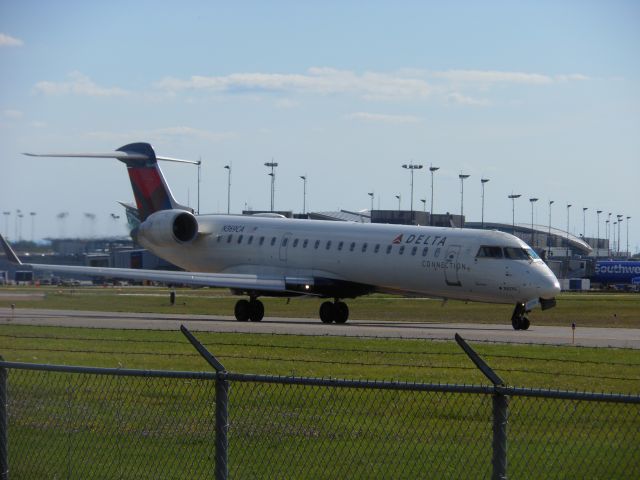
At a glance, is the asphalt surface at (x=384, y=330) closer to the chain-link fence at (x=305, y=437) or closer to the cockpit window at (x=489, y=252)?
the cockpit window at (x=489, y=252)

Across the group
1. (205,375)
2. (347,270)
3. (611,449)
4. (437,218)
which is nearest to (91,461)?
(205,375)

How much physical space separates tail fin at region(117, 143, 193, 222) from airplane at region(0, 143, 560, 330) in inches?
1.4

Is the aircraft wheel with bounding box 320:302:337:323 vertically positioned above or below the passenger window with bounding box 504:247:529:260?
below

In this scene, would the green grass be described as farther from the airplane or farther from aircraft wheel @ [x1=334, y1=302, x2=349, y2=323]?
aircraft wheel @ [x1=334, y1=302, x2=349, y2=323]

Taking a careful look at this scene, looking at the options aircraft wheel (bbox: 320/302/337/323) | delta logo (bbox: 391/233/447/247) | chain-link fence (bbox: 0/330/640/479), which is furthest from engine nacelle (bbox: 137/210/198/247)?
chain-link fence (bbox: 0/330/640/479)

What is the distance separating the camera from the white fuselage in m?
34.3

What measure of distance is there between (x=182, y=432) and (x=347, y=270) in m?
24.9

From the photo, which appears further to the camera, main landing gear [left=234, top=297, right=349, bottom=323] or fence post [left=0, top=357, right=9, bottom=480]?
main landing gear [left=234, top=297, right=349, bottom=323]

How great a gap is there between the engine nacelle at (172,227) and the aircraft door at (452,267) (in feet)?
33.6

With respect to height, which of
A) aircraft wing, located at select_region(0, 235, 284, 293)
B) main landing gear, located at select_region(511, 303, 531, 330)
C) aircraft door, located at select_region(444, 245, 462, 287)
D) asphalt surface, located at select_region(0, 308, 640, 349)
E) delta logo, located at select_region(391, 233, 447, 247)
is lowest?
asphalt surface, located at select_region(0, 308, 640, 349)

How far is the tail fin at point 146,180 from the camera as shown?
143 ft

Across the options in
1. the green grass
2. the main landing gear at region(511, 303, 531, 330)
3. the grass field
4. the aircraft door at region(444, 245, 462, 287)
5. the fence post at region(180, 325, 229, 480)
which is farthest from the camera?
the green grass

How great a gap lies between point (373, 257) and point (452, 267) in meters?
3.02

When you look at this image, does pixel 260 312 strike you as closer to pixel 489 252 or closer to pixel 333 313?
pixel 333 313
